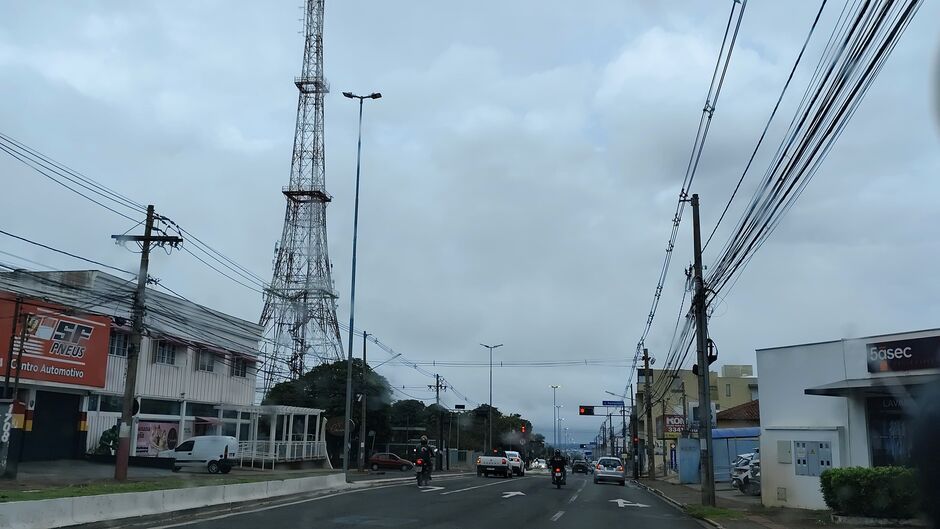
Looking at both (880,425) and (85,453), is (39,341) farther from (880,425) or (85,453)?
(880,425)

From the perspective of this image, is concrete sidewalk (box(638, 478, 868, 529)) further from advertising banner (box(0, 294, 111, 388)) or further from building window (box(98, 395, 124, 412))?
building window (box(98, 395, 124, 412))

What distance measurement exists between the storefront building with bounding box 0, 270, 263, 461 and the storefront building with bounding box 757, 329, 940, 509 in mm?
22667

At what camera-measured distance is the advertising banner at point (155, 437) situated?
3950 cm

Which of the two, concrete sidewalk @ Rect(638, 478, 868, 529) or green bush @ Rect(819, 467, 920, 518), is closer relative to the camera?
green bush @ Rect(819, 467, 920, 518)

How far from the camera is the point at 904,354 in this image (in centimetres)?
2112

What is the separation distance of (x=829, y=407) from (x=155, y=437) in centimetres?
3194

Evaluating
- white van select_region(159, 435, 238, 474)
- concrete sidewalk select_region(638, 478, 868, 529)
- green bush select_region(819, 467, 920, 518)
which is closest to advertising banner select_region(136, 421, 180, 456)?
white van select_region(159, 435, 238, 474)

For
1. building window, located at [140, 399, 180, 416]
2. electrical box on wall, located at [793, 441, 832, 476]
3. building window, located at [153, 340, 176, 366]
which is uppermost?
building window, located at [153, 340, 176, 366]

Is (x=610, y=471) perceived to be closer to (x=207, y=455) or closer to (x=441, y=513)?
(x=207, y=455)

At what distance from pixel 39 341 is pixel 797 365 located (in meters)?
28.0

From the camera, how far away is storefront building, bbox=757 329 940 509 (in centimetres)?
2122

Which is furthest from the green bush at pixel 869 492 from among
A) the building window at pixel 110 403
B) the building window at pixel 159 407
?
the building window at pixel 159 407

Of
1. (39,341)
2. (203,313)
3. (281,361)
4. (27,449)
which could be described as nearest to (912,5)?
(39,341)

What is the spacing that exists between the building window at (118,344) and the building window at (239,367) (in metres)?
9.12
